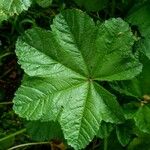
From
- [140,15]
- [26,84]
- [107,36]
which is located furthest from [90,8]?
[26,84]

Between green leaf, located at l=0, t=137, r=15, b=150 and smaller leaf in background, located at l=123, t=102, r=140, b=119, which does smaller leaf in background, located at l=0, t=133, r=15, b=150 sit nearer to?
green leaf, located at l=0, t=137, r=15, b=150

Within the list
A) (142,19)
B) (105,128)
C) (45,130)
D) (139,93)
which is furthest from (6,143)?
(142,19)

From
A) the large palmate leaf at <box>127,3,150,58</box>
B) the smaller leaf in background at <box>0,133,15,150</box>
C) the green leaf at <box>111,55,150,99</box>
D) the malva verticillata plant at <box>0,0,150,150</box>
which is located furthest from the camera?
the smaller leaf in background at <box>0,133,15,150</box>

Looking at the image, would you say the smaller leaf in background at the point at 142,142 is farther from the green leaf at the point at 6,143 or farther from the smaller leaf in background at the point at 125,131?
the green leaf at the point at 6,143

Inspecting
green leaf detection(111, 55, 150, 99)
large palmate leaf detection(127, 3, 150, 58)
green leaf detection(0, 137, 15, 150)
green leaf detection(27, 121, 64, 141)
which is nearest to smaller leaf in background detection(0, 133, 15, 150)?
green leaf detection(0, 137, 15, 150)

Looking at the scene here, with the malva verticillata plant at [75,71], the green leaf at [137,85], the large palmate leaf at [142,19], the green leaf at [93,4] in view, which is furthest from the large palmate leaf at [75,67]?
the green leaf at [93,4]

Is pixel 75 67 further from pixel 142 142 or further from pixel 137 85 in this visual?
pixel 142 142
